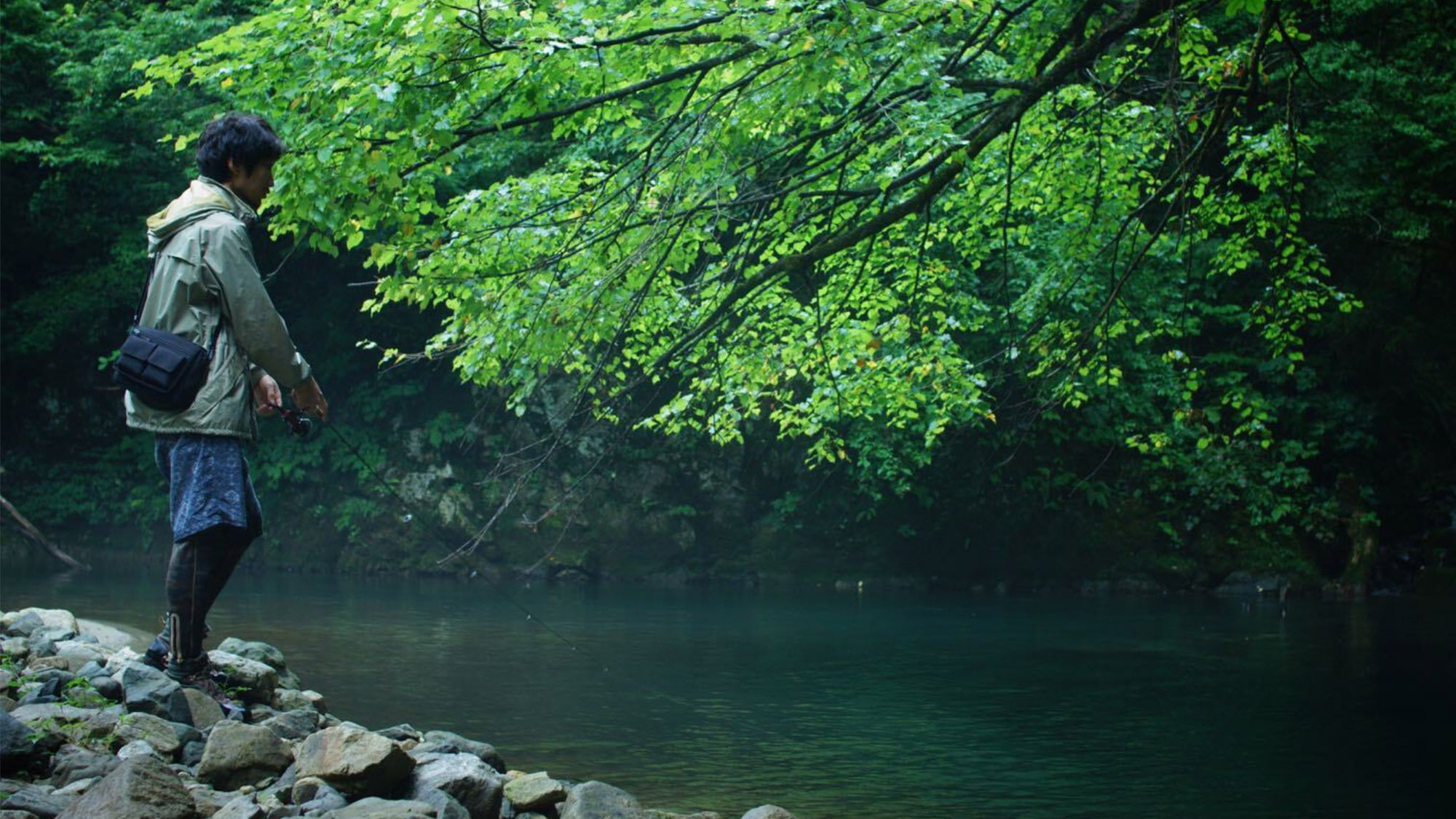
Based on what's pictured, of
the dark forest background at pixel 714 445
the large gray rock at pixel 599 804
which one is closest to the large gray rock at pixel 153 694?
the large gray rock at pixel 599 804

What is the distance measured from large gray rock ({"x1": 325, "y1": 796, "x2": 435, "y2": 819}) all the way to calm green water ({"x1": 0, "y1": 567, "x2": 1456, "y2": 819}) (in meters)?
1.75

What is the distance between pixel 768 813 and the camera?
4449 millimetres

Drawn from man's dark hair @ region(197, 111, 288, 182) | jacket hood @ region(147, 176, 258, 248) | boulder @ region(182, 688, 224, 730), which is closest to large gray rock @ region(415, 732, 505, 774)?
boulder @ region(182, 688, 224, 730)

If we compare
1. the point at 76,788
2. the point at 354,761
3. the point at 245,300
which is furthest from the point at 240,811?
the point at 245,300

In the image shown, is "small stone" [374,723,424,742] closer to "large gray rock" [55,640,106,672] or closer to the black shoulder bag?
"large gray rock" [55,640,106,672]

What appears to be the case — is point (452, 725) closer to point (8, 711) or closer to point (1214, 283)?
point (8, 711)

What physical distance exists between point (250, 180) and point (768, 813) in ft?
9.76

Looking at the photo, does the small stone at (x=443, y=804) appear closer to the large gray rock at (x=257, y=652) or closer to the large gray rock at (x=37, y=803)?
the large gray rock at (x=37, y=803)

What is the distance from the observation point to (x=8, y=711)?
4.05 m

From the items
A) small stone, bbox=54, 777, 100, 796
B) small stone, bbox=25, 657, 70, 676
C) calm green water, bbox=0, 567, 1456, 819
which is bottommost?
calm green water, bbox=0, 567, 1456, 819

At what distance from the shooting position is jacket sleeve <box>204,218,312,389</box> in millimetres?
4266

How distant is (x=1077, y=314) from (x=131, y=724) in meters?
11.8

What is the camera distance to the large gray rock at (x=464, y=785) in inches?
164

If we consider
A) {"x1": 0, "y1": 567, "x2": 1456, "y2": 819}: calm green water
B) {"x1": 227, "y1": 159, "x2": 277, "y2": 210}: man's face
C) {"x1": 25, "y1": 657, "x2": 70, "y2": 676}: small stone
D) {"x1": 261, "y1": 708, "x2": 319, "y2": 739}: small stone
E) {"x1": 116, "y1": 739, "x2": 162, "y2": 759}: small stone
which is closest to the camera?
{"x1": 116, "y1": 739, "x2": 162, "y2": 759}: small stone
